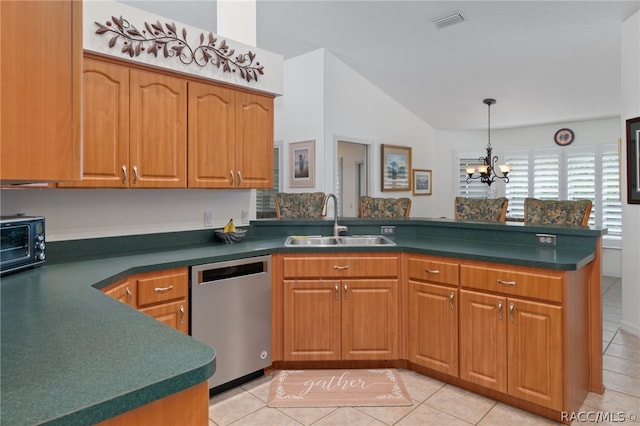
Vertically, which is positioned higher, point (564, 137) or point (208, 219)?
point (564, 137)

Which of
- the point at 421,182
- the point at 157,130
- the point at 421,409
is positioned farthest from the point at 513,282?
the point at 421,182

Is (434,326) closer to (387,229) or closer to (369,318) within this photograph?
(369,318)

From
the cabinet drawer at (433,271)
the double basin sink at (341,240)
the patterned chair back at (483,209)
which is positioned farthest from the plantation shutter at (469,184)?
the cabinet drawer at (433,271)

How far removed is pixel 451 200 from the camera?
7688 mm

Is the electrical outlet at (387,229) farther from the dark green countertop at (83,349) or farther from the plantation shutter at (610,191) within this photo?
the plantation shutter at (610,191)

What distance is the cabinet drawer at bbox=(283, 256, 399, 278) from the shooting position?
2.83 m

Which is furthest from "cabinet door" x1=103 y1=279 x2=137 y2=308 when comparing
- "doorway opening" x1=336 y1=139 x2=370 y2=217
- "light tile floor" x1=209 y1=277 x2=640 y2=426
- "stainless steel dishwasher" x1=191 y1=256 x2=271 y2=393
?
"doorway opening" x1=336 y1=139 x2=370 y2=217

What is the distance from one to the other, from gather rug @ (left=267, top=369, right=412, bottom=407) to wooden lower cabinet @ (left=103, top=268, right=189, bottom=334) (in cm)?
75

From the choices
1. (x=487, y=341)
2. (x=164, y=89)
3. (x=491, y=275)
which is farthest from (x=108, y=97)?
(x=487, y=341)

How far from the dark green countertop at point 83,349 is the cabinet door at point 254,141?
1014mm

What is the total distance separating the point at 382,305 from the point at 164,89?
204 centimetres

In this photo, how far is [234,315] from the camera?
2598 millimetres

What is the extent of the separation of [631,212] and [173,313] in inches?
159

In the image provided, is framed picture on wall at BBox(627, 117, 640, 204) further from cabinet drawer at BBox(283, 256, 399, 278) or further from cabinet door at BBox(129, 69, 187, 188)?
cabinet door at BBox(129, 69, 187, 188)
